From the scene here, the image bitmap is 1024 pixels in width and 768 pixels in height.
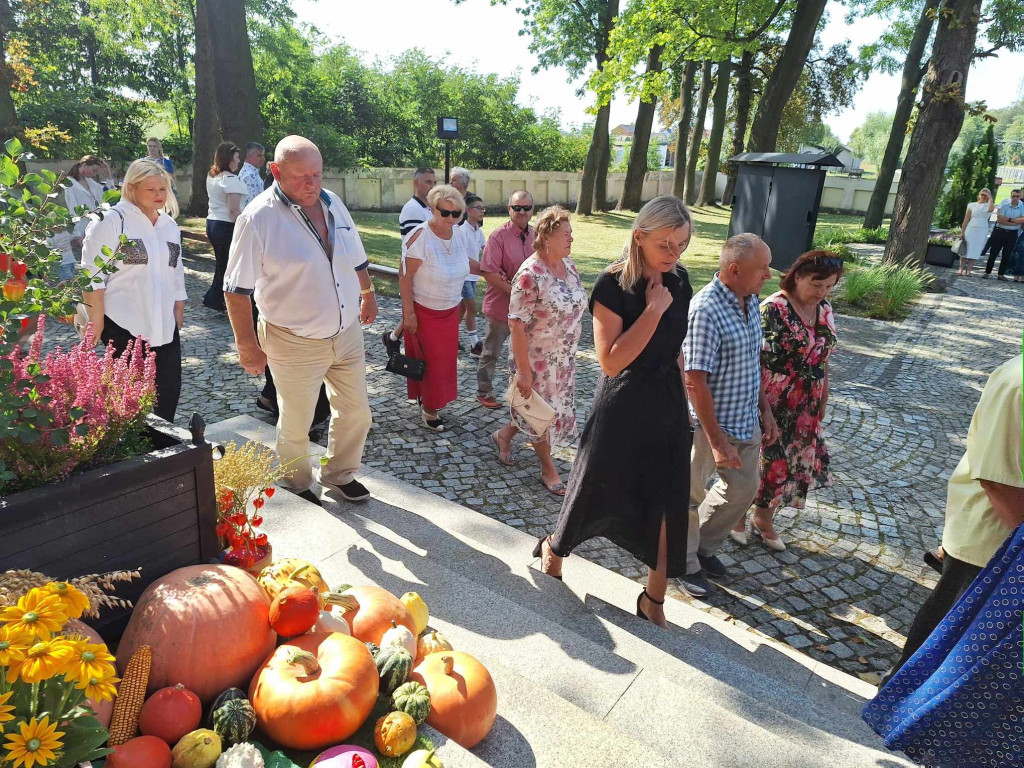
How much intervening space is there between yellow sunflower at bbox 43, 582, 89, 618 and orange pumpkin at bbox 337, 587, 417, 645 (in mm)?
1016

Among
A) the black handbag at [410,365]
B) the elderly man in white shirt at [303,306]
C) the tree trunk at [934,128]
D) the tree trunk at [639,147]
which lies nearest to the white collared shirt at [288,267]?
the elderly man in white shirt at [303,306]

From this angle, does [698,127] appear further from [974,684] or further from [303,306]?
[974,684]

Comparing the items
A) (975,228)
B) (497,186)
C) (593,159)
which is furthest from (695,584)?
(497,186)

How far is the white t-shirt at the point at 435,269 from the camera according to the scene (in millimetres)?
5238

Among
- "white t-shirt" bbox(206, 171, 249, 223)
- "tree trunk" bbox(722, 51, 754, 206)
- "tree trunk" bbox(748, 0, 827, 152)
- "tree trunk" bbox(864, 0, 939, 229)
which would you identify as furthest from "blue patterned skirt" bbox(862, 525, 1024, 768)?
"tree trunk" bbox(722, 51, 754, 206)

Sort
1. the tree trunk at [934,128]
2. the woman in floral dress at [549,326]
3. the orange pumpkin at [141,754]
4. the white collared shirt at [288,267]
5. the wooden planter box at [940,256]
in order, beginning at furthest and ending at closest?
the wooden planter box at [940,256] → the tree trunk at [934,128] → the woman in floral dress at [549,326] → the white collared shirt at [288,267] → the orange pumpkin at [141,754]

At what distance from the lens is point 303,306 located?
360cm

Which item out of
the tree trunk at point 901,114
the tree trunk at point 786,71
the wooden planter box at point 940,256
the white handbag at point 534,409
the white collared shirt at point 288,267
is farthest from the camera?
the tree trunk at point 901,114

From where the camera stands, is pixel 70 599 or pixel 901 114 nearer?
pixel 70 599

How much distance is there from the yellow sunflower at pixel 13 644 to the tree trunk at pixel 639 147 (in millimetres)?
23756

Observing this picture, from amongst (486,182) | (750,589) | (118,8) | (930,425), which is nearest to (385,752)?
(750,589)

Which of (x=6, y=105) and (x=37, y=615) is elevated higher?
(x=6, y=105)

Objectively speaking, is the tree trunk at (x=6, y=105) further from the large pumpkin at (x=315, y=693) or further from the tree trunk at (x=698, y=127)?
the tree trunk at (x=698, y=127)

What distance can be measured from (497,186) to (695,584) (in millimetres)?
24935
